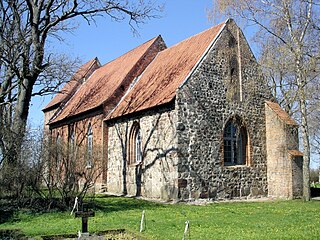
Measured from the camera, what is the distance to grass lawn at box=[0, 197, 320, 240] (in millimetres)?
10281

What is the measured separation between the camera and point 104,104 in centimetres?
2388

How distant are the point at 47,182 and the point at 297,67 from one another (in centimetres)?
1098

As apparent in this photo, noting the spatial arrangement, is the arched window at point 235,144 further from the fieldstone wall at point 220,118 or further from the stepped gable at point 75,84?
the stepped gable at point 75,84

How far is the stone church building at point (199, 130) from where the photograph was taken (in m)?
18.5

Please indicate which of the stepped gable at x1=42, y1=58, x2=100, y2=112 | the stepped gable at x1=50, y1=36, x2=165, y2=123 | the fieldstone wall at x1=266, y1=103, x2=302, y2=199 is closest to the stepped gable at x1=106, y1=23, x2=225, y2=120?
the stepped gable at x1=50, y1=36, x2=165, y2=123

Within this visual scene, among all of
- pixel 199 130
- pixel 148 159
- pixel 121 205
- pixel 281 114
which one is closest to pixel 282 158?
pixel 281 114

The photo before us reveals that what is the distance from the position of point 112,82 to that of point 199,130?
9400 millimetres

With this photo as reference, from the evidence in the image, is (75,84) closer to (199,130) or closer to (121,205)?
(199,130)

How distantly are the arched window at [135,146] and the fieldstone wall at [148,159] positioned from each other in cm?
25

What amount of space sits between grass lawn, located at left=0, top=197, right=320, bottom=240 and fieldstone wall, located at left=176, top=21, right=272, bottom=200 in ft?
6.49

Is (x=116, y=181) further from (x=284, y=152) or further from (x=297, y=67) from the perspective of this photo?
(x=297, y=67)

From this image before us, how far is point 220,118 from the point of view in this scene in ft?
65.1

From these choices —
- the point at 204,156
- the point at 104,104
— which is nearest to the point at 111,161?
the point at 104,104

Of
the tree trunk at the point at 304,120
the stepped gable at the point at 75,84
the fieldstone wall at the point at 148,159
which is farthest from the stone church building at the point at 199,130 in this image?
the stepped gable at the point at 75,84
